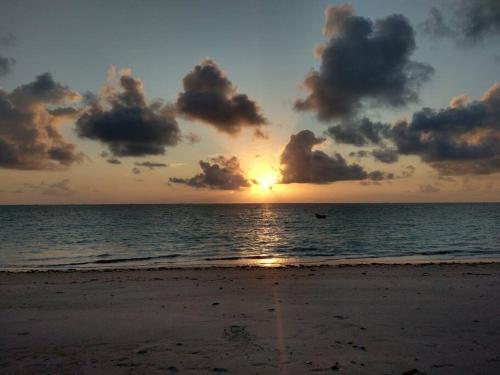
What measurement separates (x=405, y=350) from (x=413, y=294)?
697cm

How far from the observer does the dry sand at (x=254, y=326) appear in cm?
845

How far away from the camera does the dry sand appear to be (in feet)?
27.7

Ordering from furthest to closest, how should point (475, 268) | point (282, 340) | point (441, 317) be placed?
point (475, 268) → point (441, 317) → point (282, 340)

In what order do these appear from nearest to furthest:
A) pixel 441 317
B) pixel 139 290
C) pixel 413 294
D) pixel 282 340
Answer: pixel 282 340 → pixel 441 317 → pixel 413 294 → pixel 139 290

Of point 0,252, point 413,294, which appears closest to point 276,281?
point 413,294

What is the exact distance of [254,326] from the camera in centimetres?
1103

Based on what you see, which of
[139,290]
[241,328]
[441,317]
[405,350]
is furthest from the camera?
[139,290]

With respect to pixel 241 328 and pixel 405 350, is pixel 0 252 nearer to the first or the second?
pixel 241 328

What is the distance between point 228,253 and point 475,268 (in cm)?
2257

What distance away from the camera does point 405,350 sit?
9156 mm

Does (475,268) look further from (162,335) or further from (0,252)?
(0,252)

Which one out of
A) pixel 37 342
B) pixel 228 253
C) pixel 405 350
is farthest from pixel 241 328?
pixel 228 253

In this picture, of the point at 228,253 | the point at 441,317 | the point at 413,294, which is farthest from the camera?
the point at 228,253

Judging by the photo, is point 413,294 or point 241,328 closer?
point 241,328
